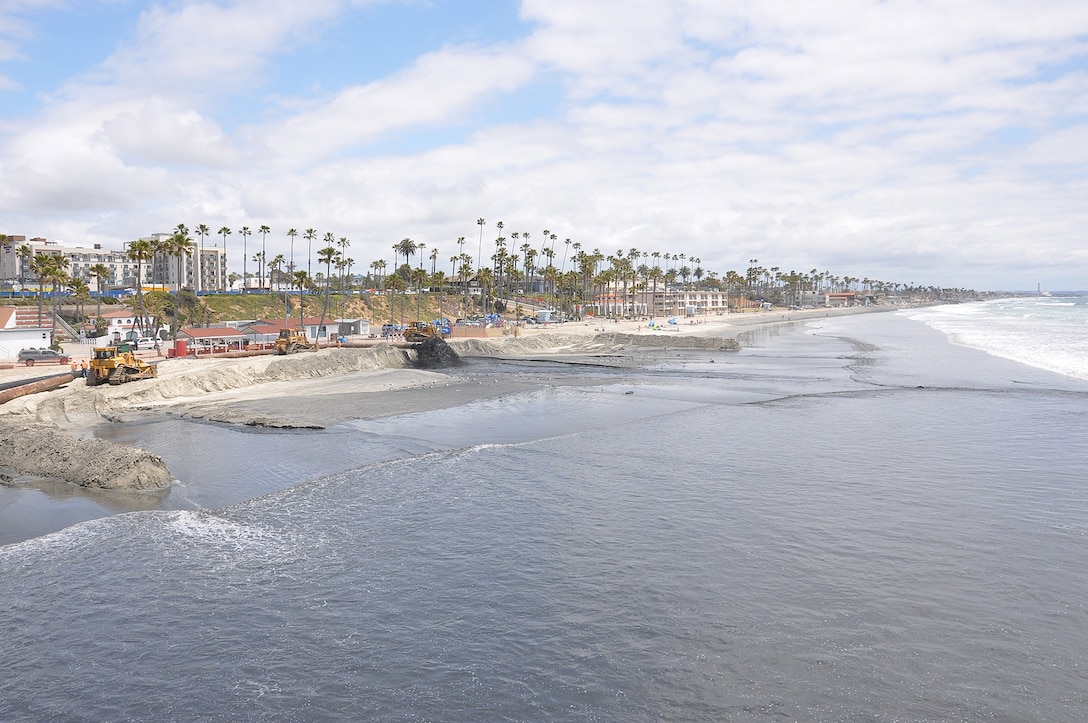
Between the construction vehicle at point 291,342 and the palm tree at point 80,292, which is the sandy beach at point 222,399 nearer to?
the construction vehicle at point 291,342

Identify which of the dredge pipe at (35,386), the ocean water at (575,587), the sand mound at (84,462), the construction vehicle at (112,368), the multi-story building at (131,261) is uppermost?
the multi-story building at (131,261)

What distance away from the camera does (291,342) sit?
7106 cm

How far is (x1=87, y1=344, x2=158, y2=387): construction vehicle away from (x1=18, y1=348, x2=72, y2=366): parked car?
45.2 feet

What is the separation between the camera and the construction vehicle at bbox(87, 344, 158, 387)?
46.6 meters

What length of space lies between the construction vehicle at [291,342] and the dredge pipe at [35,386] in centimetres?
2047

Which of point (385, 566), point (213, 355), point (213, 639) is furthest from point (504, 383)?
point (213, 639)

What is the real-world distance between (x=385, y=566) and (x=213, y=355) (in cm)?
5488

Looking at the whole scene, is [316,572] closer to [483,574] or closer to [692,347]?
[483,574]

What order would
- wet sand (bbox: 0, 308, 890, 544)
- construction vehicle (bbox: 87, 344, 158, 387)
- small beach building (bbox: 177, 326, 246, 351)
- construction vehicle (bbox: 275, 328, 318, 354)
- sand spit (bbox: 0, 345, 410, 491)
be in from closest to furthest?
wet sand (bbox: 0, 308, 890, 544) → sand spit (bbox: 0, 345, 410, 491) → construction vehicle (bbox: 87, 344, 158, 387) → construction vehicle (bbox: 275, 328, 318, 354) → small beach building (bbox: 177, 326, 246, 351)

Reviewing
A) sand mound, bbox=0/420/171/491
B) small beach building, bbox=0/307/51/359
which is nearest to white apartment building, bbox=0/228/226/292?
small beach building, bbox=0/307/51/359

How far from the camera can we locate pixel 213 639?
14.0 m

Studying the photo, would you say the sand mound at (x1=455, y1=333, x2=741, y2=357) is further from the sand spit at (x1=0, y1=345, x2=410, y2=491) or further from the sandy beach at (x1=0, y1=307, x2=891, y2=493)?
the sand spit at (x1=0, y1=345, x2=410, y2=491)

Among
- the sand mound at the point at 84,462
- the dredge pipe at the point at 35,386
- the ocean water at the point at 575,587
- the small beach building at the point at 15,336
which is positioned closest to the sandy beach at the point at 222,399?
the sand mound at the point at 84,462

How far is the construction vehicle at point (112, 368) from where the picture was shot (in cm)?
4662
